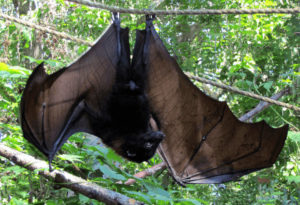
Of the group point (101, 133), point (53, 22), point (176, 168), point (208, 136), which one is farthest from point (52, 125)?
point (53, 22)

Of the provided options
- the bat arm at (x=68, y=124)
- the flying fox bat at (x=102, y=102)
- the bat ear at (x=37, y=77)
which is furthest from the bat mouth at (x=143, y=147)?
Answer: the bat ear at (x=37, y=77)

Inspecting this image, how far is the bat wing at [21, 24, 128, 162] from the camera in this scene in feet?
7.02

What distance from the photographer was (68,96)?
2568 mm

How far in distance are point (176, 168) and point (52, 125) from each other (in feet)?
4.21

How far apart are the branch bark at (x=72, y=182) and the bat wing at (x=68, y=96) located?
0.41 ft

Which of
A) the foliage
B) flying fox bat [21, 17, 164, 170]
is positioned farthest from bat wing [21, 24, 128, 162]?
the foliage

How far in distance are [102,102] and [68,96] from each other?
1.16 feet

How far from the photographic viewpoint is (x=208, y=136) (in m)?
2.90

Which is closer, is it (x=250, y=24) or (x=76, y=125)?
(x=76, y=125)

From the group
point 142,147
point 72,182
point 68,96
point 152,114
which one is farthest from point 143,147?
point 72,182

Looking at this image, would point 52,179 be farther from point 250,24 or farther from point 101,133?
point 250,24

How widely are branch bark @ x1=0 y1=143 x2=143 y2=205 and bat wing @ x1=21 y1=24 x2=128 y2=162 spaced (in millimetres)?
124

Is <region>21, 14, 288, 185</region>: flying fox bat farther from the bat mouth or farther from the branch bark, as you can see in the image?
the branch bark

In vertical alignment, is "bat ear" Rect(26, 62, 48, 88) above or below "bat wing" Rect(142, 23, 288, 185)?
above
